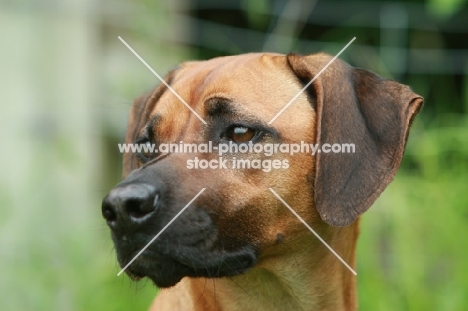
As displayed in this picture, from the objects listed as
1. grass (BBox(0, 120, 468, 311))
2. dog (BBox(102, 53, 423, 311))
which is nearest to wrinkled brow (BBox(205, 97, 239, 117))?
dog (BBox(102, 53, 423, 311))

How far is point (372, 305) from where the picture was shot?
458cm

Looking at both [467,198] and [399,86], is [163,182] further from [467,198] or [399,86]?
[467,198]

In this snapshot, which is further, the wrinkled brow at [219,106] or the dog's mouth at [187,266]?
the wrinkled brow at [219,106]

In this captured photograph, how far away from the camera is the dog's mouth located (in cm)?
314

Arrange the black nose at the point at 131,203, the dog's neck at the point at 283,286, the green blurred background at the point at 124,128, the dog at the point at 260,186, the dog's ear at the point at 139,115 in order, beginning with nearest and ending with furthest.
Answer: the black nose at the point at 131,203 → the dog at the point at 260,186 → the dog's neck at the point at 283,286 → the dog's ear at the point at 139,115 → the green blurred background at the point at 124,128

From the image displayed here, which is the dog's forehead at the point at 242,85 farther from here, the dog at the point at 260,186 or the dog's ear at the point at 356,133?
the dog's ear at the point at 356,133

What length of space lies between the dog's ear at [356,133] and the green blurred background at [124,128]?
100cm

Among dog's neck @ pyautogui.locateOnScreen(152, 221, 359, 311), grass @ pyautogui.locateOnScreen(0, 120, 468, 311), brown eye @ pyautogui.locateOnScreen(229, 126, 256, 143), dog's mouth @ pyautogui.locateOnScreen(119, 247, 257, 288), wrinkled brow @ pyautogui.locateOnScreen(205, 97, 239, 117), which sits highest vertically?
wrinkled brow @ pyautogui.locateOnScreen(205, 97, 239, 117)

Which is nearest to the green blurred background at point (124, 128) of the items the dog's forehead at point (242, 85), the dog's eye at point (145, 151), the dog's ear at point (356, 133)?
the dog's eye at point (145, 151)

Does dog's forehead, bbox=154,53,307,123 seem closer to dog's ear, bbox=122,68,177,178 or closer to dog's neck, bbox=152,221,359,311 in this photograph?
Answer: dog's ear, bbox=122,68,177,178

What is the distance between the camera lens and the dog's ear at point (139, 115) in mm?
4078

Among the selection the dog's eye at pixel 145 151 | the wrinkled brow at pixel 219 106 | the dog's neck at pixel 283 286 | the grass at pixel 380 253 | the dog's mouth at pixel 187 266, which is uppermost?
the wrinkled brow at pixel 219 106

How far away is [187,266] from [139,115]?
4.07 ft

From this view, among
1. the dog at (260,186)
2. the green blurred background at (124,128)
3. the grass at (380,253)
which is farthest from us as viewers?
the green blurred background at (124,128)
